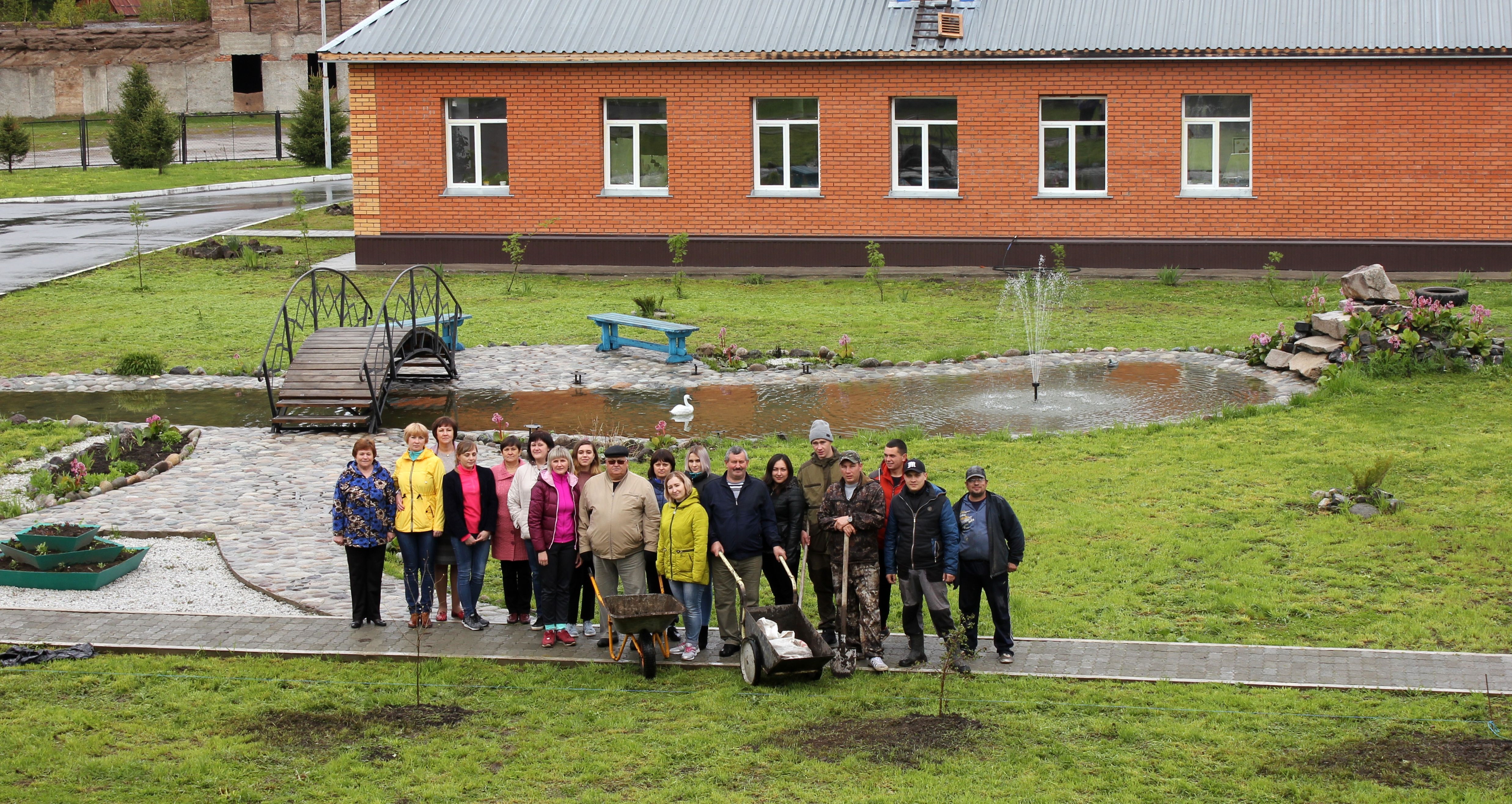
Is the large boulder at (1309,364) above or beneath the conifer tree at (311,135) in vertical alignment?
beneath

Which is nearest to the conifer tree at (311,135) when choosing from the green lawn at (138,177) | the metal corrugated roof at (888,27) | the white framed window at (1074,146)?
the green lawn at (138,177)

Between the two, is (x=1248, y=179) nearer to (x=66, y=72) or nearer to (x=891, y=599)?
(x=891, y=599)

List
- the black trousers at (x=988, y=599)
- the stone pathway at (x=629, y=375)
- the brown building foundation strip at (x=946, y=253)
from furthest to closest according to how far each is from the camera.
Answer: the brown building foundation strip at (x=946, y=253) → the stone pathway at (x=629, y=375) → the black trousers at (x=988, y=599)

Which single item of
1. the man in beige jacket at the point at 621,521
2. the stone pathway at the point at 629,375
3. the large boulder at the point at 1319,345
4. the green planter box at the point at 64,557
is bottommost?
the green planter box at the point at 64,557

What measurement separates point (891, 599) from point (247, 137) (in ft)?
199

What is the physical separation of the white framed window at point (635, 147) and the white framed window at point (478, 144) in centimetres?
200

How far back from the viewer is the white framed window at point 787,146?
2928cm

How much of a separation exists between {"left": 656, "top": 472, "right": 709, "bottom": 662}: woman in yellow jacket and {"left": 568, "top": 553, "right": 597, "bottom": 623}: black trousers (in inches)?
25.7

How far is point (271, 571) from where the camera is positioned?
1246 cm

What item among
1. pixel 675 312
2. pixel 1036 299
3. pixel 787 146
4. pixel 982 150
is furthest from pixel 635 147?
pixel 1036 299

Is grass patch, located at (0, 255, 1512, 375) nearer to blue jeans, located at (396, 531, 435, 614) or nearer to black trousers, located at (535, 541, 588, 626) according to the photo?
black trousers, located at (535, 541, 588, 626)

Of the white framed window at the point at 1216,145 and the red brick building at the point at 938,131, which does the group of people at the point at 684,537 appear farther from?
the white framed window at the point at 1216,145

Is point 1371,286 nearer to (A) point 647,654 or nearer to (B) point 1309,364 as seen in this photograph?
(B) point 1309,364

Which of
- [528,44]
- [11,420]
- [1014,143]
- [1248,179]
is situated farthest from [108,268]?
[1248,179]
